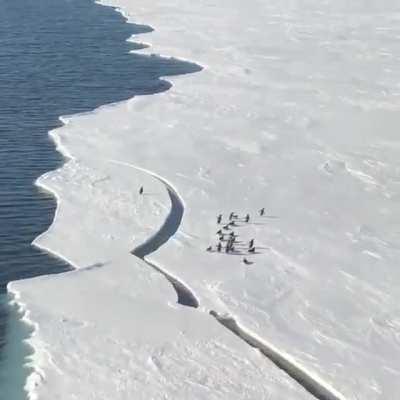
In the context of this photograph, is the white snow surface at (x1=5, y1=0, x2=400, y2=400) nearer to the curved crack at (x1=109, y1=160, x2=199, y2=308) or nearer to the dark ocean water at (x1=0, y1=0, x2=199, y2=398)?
the curved crack at (x1=109, y1=160, x2=199, y2=308)

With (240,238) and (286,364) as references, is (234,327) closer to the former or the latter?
(286,364)

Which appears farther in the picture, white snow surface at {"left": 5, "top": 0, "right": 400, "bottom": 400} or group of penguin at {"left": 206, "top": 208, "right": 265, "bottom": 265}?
group of penguin at {"left": 206, "top": 208, "right": 265, "bottom": 265}

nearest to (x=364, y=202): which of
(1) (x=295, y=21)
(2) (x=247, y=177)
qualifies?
(2) (x=247, y=177)

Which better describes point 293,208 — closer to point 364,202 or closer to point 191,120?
point 364,202

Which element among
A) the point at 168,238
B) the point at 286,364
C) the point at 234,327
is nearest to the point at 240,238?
the point at 168,238

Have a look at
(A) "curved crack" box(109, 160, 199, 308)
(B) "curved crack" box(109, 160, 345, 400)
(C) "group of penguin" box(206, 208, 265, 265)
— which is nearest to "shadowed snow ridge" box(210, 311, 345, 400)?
(B) "curved crack" box(109, 160, 345, 400)

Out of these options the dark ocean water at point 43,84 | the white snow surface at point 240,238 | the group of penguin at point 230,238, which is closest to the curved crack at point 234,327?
the white snow surface at point 240,238
